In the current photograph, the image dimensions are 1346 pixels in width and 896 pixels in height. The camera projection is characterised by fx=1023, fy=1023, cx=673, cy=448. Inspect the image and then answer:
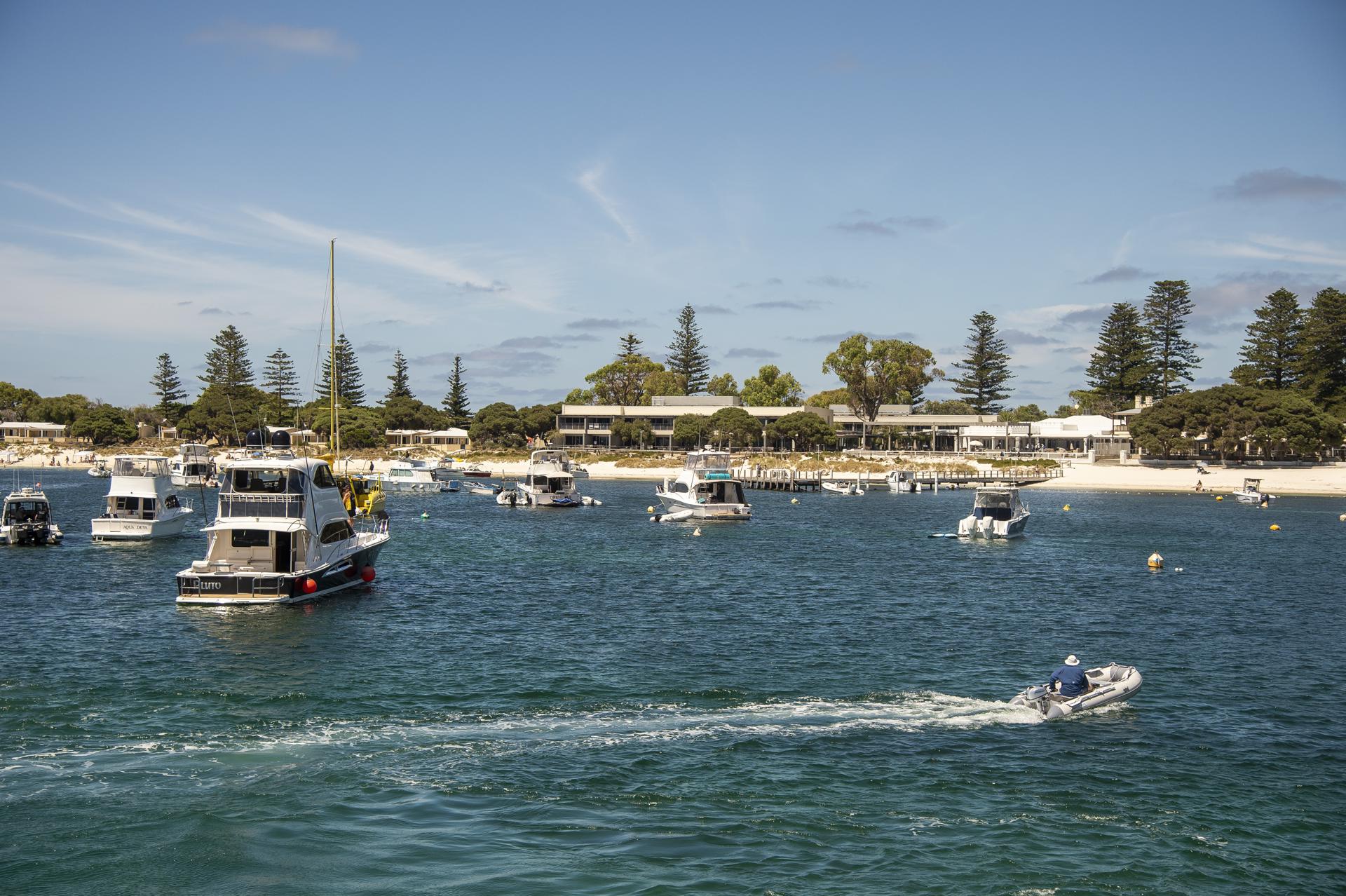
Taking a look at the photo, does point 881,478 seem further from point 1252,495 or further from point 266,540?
point 266,540

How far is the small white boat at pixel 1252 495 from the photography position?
113625 mm

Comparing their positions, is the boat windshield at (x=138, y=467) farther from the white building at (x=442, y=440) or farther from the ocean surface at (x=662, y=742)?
the white building at (x=442, y=440)

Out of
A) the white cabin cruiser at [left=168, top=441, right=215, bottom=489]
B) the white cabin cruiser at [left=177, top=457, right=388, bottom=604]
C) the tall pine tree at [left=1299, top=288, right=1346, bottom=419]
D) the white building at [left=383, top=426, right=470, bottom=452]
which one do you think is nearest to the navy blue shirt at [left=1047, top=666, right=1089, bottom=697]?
the white cabin cruiser at [left=177, top=457, right=388, bottom=604]

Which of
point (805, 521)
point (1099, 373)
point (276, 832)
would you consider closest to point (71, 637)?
point (276, 832)

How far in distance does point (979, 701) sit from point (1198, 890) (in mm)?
10328

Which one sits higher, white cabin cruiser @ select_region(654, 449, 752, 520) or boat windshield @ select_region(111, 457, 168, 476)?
boat windshield @ select_region(111, 457, 168, 476)

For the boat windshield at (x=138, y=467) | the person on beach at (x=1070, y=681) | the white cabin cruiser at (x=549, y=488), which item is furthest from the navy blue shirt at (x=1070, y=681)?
the white cabin cruiser at (x=549, y=488)

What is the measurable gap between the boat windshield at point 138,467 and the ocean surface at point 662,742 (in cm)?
1652

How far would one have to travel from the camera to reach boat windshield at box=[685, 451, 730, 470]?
301 feet

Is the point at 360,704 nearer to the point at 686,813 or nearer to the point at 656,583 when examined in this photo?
the point at 686,813

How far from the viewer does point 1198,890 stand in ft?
55.8

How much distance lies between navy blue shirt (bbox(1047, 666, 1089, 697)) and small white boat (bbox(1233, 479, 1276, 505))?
10182 cm

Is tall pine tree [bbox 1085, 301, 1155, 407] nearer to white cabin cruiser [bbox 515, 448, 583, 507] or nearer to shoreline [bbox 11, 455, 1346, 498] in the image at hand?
shoreline [bbox 11, 455, 1346, 498]

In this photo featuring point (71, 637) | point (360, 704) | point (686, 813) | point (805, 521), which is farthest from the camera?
point (805, 521)
